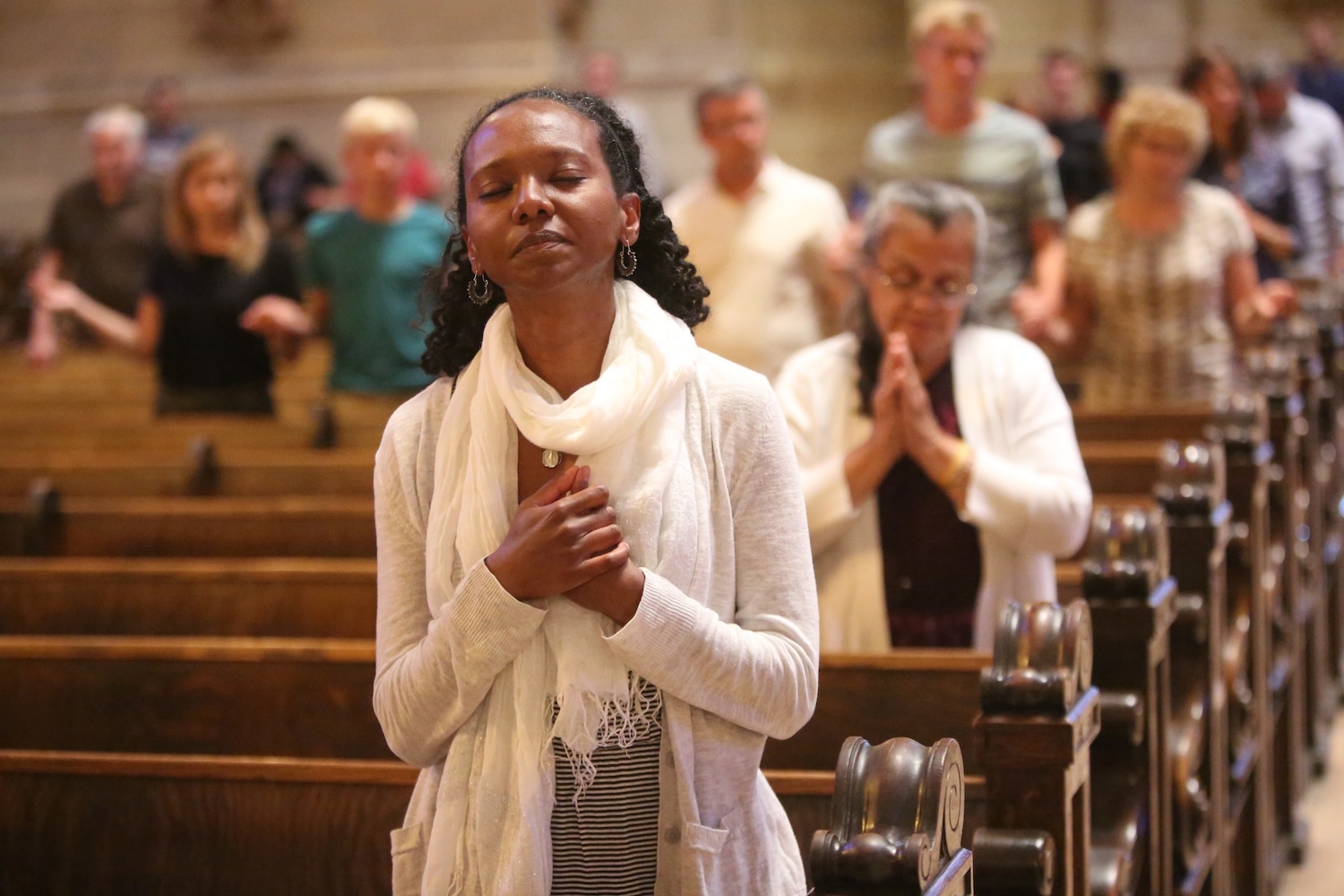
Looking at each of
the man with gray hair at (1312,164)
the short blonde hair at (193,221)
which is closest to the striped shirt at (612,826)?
the short blonde hair at (193,221)

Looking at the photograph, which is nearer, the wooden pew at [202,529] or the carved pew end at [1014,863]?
the carved pew end at [1014,863]

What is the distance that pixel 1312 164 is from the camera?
6312 mm

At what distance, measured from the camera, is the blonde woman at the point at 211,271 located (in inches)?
199

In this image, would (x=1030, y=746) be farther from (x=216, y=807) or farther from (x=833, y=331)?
(x=833, y=331)

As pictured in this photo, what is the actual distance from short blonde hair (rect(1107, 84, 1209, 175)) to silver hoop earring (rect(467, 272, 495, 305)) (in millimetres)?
3148

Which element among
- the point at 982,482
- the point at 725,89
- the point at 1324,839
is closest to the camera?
the point at 982,482

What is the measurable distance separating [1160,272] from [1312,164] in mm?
2114

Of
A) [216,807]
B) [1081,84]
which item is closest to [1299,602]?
[216,807]

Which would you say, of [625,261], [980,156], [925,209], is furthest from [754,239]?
[625,261]

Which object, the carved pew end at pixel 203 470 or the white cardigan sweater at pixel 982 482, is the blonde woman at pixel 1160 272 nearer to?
the white cardigan sweater at pixel 982 482

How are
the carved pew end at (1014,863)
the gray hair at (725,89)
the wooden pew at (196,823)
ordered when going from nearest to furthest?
the carved pew end at (1014,863) → the wooden pew at (196,823) → the gray hair at (725,89)

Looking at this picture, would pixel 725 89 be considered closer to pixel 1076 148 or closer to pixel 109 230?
pixel 1076 148

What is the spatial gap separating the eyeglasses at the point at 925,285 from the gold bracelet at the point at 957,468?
0.27 meters

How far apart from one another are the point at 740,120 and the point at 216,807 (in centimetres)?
275
